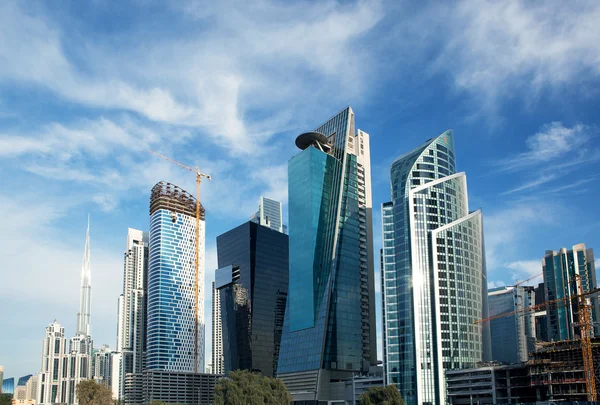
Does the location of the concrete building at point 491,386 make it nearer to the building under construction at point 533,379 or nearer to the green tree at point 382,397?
the building under construction at point 533,379

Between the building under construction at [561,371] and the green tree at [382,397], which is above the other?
the building under construction at [561,371]

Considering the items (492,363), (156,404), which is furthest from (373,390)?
(156,404)

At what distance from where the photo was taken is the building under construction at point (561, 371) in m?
172

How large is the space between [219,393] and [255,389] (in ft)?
32.0

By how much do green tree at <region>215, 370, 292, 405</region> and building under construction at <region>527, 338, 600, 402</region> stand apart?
2665 inches

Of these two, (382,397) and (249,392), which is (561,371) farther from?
(249,392)

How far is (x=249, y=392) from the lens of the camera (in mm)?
171625

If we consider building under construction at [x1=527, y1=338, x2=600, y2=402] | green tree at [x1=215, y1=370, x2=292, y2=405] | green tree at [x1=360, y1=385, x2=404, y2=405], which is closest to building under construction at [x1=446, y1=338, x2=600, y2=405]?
building under construction at [x1=527, y1=338, x2=600, y2=402]

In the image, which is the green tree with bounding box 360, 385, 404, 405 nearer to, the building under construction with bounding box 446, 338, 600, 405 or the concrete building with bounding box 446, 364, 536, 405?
the concrete building with bounding box 446, 364, 536, 405

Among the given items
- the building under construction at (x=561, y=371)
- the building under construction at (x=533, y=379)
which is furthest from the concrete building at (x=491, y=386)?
the building under construction at (x=561, y=371)

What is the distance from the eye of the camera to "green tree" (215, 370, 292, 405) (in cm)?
16866

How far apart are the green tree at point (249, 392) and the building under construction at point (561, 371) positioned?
67.7 m

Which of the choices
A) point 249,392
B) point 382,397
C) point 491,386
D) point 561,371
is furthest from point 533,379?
point 249,392

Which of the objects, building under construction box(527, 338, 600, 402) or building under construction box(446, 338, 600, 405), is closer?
building under construction box(527, 338, 600, 402)
